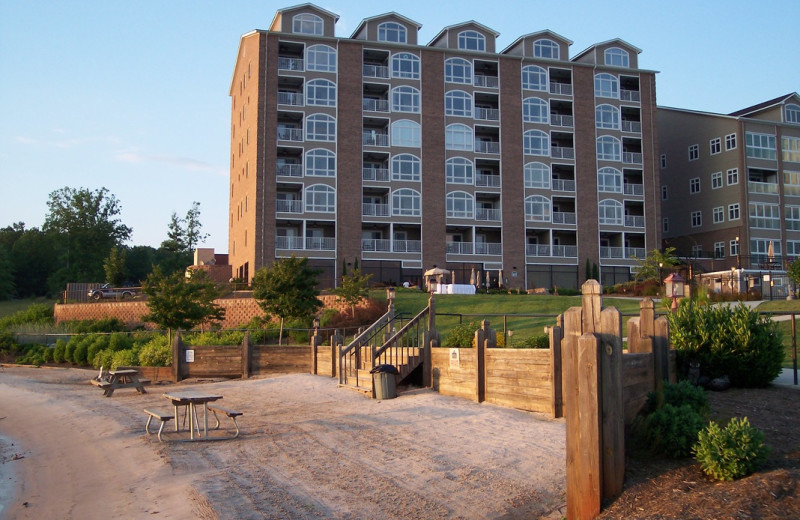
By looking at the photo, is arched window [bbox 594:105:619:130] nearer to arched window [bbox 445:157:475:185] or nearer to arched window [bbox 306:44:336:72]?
arched window [bbox 445:157:475:185]

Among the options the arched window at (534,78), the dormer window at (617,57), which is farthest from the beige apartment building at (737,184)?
the arched window at (534,78)

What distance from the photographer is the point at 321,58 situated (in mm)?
53062

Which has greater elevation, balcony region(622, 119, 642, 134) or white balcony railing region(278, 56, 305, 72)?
white balcony railing region(278, 56, 305, 72)

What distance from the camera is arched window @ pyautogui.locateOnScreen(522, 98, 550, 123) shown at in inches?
2251

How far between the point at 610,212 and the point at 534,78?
484 inches

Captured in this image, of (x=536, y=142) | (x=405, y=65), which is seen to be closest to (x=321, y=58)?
(x=405, y=65)

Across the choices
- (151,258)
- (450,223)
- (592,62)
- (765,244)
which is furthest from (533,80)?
(151,258)

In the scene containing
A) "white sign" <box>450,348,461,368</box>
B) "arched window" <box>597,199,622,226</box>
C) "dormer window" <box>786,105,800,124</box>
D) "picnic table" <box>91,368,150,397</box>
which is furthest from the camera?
"dormer window" <box>786,105,800,124</box>

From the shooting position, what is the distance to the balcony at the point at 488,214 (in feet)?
181

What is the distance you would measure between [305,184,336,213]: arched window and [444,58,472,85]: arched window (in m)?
12.9

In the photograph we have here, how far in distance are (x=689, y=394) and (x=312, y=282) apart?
921 inches

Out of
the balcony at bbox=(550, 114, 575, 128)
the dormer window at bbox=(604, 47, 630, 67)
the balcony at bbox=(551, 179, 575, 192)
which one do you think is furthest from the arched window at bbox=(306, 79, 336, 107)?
the dormer window at bbox=(604, 47, 630, 67)

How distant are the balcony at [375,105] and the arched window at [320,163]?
14.9ft

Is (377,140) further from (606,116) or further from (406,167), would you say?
(606,116)
